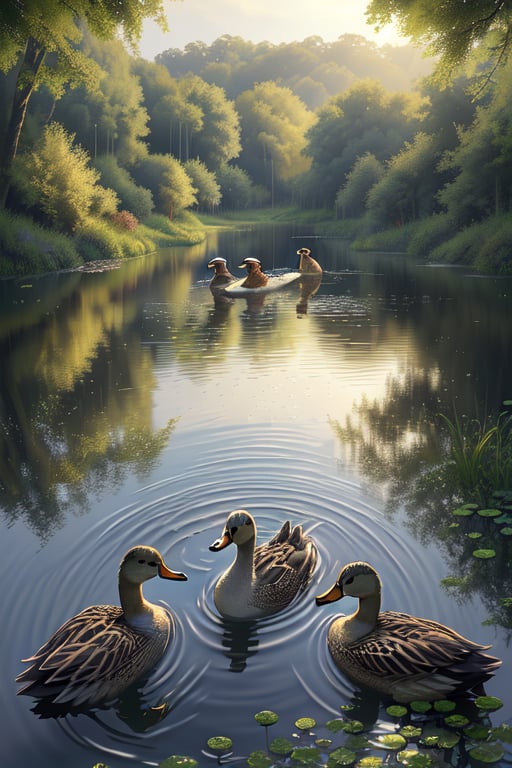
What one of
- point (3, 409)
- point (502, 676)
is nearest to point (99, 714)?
point (502, 676)

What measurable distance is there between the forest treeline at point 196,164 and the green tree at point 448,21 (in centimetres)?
85

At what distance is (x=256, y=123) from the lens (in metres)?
107

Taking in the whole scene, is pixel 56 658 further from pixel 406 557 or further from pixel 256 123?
pixel 256 123

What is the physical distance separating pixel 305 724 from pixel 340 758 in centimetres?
34

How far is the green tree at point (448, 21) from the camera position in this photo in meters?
13.5

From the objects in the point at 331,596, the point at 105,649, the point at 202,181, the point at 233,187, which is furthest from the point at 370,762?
the point at 233,187

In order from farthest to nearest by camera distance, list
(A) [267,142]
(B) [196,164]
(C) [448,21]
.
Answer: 1. (A) [267,142]
2. (B) [196,164]
3. (C) [448,21]

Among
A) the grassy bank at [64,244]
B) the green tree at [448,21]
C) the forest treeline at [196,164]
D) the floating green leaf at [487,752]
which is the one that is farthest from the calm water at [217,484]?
the grassy bank at [64,244]

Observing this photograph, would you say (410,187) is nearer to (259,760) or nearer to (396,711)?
(396,711)

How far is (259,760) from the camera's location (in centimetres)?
421

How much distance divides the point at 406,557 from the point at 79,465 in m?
4.32

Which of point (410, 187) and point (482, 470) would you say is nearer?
point (482, 470)

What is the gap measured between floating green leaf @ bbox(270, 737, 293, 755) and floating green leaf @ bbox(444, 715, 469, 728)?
990 mm

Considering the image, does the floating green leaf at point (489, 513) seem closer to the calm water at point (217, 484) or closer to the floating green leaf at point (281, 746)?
the calm water at point (217, 484)
